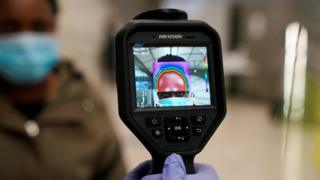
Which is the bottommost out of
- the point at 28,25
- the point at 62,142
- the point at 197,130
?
the point at 62,142

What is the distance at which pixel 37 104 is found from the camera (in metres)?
1.23

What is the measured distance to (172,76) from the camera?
1.56ft

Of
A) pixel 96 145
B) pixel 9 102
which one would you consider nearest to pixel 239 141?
pixel 96 145

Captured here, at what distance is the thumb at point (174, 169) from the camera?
0.45 m

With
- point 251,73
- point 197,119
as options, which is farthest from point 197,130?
point 251,73

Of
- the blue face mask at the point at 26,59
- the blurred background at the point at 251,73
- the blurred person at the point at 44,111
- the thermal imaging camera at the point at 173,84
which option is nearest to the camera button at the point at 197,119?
the thermal imaging camera at the point at 173,84

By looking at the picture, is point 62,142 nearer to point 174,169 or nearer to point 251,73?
point 174,169

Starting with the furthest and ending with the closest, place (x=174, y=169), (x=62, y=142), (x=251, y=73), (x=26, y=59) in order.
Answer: (x=251, y=73) → (x=26, y=59) → (x=62, y=142) → (x=174, y=169)

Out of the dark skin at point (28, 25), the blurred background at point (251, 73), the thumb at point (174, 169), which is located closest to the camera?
the thumb at point (174, 169)

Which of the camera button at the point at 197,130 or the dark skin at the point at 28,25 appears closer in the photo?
the camera button at the point at 197,130

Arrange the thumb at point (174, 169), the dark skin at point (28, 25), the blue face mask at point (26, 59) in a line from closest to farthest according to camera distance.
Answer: the thumb at point (174, 169) → the dark skin at point (28, 25) → the blue face mask at point (26, 59)

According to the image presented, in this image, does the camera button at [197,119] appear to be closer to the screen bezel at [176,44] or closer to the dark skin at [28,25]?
the screen bezel at [176,44]

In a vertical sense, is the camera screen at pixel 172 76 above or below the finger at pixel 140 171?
above
